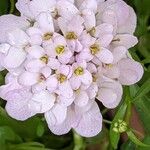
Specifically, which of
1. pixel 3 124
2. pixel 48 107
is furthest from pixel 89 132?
pixel 3 124

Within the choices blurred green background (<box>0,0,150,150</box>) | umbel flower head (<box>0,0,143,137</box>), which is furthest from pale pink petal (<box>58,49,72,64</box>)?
blurred green background (<box>0,0,150,150</box>)

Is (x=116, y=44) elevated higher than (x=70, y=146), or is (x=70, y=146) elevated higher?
(x=116, y=44)

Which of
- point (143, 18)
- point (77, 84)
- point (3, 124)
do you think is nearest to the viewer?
point (77, 84)

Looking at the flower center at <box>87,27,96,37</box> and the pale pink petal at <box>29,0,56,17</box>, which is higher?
the pale pink petal at <box>29,0,56,17</box>

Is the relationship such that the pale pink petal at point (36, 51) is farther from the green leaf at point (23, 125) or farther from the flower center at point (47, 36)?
the green leaf at point (23, 125)

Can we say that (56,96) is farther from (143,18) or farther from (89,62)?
(143,18)

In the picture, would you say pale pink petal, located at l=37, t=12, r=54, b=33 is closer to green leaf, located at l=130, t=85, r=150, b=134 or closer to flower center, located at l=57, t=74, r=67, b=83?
flower center, located at l=57, t=74, r=67, b=83
